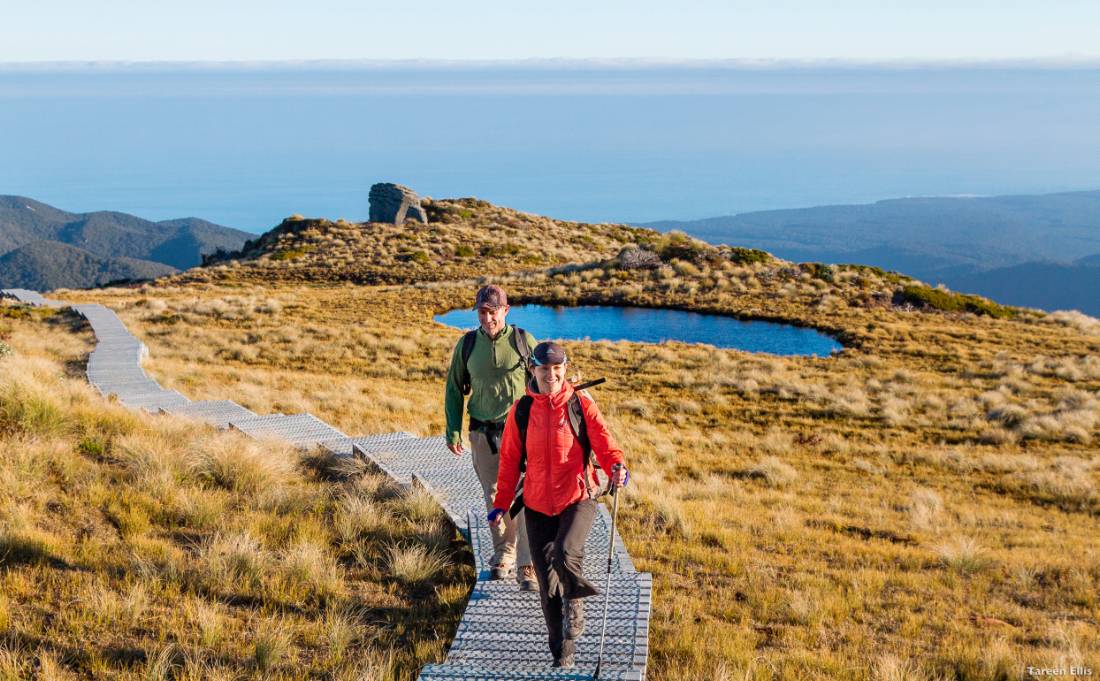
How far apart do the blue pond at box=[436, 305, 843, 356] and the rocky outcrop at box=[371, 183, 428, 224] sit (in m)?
33.5

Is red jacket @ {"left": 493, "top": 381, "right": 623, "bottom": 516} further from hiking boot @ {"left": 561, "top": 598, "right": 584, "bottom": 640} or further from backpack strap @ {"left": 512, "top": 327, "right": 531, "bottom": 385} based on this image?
backpack strap @ {"left": 512, "top": 327, "right": 531, "bottom": 385}

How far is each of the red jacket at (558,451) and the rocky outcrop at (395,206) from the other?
6344cm

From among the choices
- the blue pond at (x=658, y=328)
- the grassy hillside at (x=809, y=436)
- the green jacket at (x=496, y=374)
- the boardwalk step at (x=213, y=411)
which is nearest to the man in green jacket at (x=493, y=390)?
the green jacket at (x=496, y=374)

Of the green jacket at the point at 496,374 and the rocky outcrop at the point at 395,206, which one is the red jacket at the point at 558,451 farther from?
the rocky outcrop at the point at 395,206

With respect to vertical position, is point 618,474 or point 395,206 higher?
point 618,474

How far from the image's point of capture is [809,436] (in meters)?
17.1

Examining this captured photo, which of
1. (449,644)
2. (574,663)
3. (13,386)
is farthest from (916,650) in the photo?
(13,386)

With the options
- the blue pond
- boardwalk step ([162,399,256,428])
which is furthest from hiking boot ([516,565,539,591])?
the blue pond

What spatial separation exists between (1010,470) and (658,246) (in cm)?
3285

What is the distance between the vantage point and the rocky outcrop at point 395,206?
2657 inches

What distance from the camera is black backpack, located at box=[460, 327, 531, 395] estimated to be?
617cm

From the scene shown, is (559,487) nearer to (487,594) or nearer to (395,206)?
(487,594)

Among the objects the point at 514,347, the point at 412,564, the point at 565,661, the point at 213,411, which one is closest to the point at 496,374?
the point at 514,347

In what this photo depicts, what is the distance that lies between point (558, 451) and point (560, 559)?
653mm
